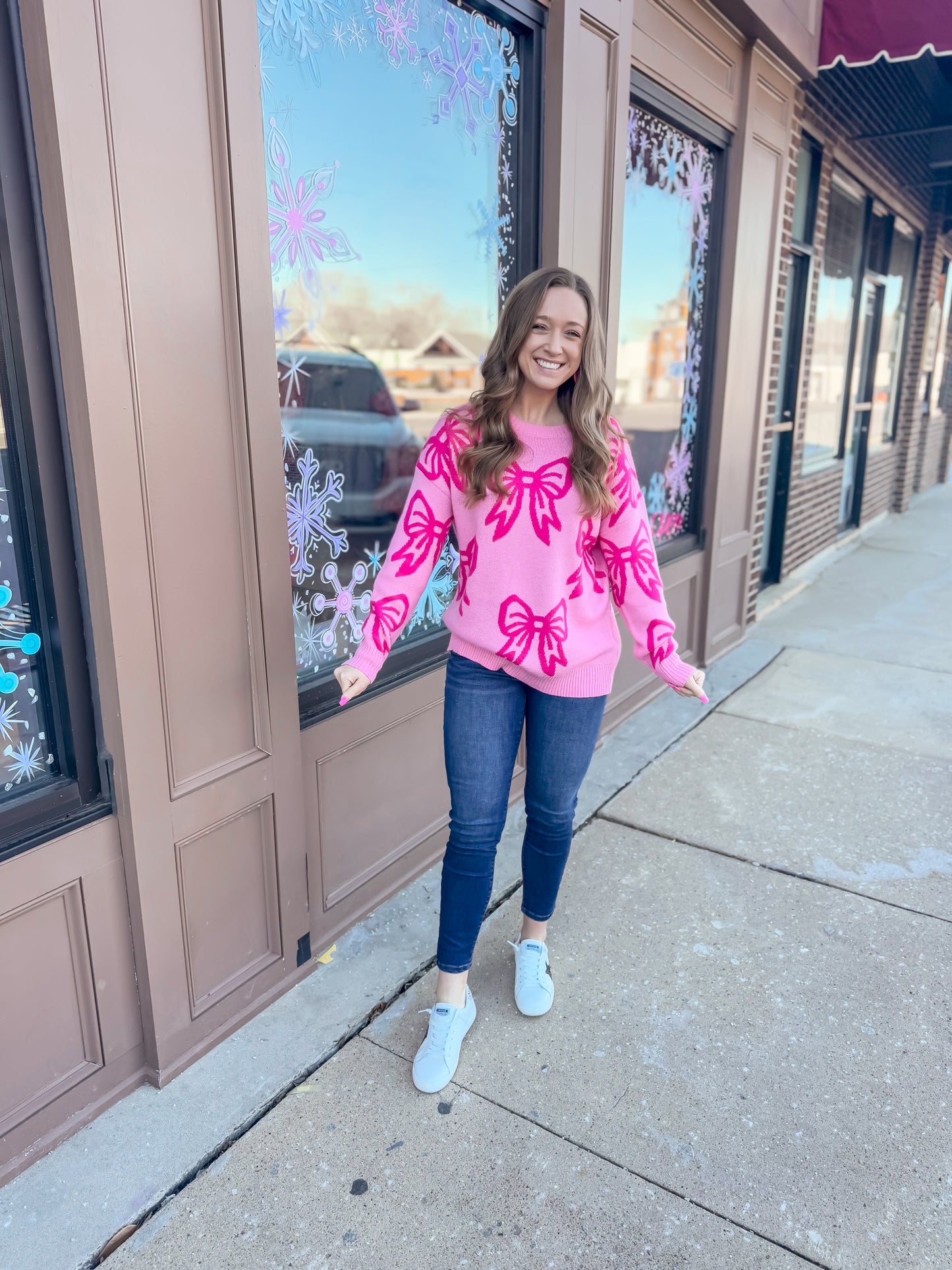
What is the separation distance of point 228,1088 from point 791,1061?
1357mm

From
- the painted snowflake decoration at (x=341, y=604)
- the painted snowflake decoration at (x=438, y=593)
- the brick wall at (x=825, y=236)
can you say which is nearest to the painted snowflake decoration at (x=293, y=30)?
the painted snowflake decoration at (x=341, y=604)

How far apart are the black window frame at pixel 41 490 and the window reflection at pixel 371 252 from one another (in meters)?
0.61

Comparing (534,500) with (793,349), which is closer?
(534,500)

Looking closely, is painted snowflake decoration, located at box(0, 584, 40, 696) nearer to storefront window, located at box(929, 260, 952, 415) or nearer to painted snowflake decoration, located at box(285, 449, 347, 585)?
painted snowflake decoration, located at box(285, 449, 347, 585)

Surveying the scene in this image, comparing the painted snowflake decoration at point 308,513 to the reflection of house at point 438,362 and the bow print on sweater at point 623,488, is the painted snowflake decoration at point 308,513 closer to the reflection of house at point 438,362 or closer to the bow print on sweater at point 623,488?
the reflection of house at point 438,362

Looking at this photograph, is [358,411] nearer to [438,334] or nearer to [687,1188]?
[438,334]

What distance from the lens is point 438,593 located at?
3062 millimetres

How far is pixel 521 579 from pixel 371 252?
130 centimetres

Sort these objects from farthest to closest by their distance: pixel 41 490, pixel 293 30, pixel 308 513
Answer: pixel 308 513
pixel 293 30
pixel 41 490

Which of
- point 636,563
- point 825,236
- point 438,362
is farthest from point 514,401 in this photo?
point 825,236

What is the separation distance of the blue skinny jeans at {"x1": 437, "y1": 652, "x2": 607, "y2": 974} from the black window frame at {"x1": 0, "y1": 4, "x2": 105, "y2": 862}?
0.78 metres

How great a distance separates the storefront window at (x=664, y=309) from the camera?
3951mm

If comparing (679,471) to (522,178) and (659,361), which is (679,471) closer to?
(659,361)

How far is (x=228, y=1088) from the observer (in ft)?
6.79
